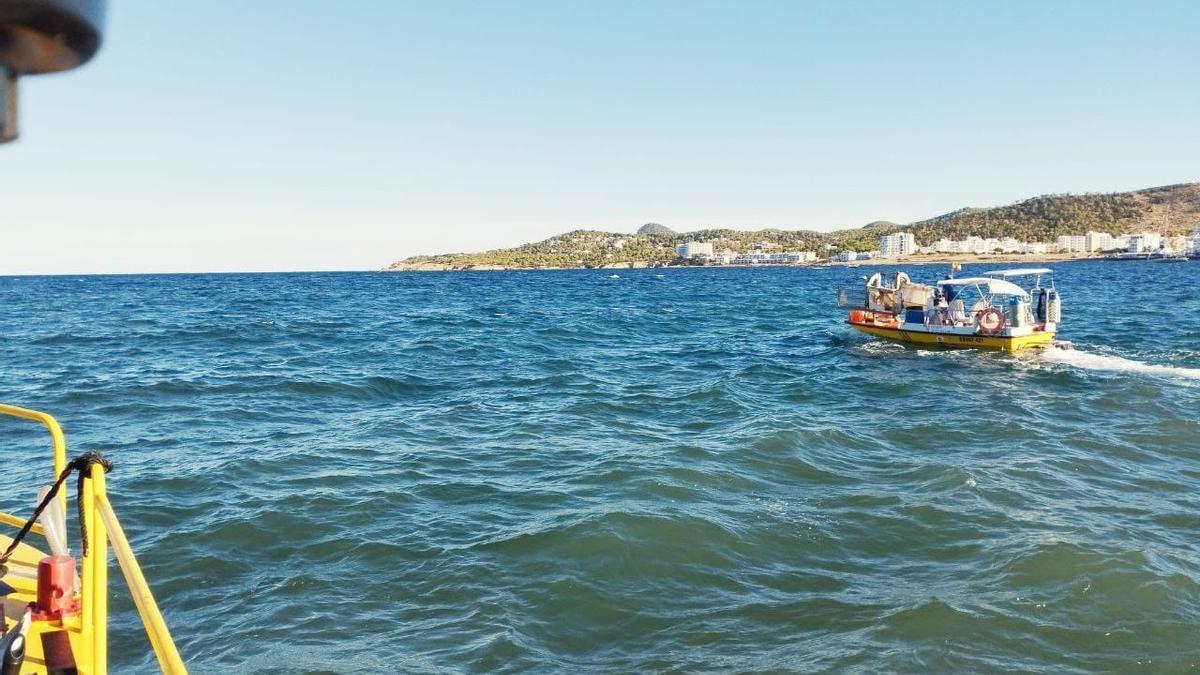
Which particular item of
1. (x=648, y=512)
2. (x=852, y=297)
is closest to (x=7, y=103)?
(x=648, y=512)

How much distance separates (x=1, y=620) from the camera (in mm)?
4523

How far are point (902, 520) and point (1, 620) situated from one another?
9569 mm

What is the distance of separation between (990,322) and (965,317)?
1.78 metres

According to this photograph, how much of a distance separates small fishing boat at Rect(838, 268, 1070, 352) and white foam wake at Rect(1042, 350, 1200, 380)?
4.80 feet

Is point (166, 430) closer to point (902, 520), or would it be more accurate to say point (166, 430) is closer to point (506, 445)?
point (506, 445)

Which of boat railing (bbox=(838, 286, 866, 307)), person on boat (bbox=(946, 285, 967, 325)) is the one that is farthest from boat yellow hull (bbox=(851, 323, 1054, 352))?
boat railing (bbox=(838, 286, 866, 307))

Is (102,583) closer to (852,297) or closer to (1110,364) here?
(1110,364)

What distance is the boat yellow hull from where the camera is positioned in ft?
92.7

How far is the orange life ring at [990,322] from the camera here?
93.6ft

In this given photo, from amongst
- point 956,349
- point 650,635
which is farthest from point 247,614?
point 956,349

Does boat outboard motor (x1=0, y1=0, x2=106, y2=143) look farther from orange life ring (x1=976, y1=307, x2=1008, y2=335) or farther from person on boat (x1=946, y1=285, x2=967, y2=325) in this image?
person on boat (x1=946, y1=285, x2=967, y2=325)

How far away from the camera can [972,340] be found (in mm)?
29172

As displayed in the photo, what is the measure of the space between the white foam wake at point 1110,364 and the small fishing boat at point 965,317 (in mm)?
1464

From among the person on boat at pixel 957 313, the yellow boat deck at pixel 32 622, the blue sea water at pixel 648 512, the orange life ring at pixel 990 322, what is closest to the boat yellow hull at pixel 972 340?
the orange life ring at pixel 990 322
